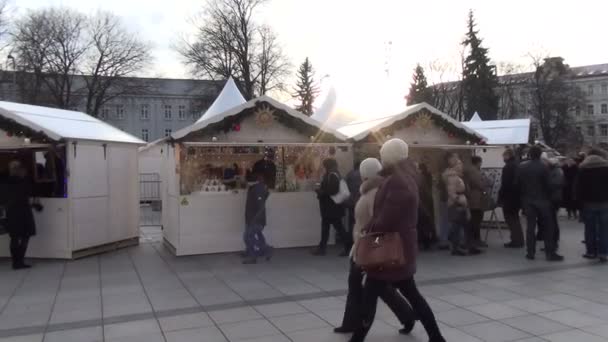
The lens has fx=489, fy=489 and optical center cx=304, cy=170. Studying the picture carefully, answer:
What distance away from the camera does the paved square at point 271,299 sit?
489 cm

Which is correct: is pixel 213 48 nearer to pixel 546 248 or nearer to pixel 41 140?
pixel 41 140

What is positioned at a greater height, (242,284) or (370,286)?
(370,286)

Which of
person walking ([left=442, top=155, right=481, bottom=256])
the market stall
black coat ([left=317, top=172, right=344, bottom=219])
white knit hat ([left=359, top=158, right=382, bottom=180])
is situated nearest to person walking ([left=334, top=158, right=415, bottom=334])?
white knit hat ([left=359, top=158, right=382, bottom=180])

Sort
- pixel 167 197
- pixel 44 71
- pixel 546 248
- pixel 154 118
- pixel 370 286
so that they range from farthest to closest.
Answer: pixel 154 118
pixel 44 71
pixel 167 197
pixel 546 248
pixel 370 286

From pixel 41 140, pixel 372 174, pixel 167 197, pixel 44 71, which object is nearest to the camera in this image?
pixel 372 174

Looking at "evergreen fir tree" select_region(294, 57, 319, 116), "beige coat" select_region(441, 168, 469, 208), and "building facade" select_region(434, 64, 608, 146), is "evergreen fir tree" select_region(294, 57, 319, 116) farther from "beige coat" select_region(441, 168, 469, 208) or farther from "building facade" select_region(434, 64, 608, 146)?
"beige coat" select_region(441, 168, 469, 208)

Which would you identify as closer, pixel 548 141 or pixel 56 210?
pixel 56 210

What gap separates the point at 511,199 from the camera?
31.3 feet

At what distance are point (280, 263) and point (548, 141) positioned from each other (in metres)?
48.9

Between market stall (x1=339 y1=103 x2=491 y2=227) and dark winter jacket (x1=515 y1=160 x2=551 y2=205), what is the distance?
2.23 metres

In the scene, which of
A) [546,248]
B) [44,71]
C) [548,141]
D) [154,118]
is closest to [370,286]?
[546,248]

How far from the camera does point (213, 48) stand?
114 feet

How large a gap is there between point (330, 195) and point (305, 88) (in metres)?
42.4

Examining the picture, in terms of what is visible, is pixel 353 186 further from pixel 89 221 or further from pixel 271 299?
pixel 89 221
